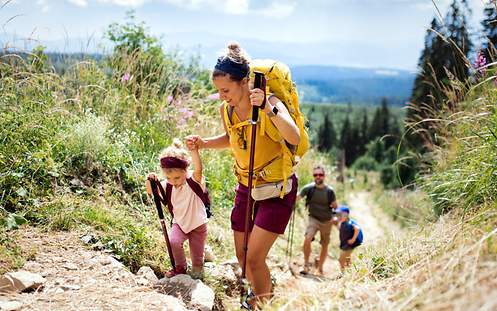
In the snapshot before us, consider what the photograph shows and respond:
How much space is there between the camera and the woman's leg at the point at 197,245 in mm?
4672

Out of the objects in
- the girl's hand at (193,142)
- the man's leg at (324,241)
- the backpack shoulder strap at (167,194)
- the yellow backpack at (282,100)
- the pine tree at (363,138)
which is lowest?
the pine tree at (363,138)

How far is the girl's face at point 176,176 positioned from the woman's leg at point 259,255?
1.01m

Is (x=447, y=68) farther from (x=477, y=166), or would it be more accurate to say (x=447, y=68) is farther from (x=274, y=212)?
(x=274, y=212)

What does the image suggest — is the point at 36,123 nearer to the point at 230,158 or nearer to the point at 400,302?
the point at 230,158

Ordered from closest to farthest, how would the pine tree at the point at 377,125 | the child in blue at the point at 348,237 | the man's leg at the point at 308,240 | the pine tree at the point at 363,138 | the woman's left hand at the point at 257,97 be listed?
the woman's left hand at the point at 257,97 < the child in blue at the point at 348,237 < the man's leg at the point at 308,240 < the pine tree at the point at 377,125 < the pine tree at the point at 363,138

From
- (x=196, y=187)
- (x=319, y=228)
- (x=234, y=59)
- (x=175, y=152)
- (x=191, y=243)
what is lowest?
(x=319, y=228)

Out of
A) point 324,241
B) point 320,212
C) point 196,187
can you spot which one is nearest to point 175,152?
point 196,187

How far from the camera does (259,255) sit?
378cm

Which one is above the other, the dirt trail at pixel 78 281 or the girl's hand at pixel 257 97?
the girl's hand at pixel 257 97

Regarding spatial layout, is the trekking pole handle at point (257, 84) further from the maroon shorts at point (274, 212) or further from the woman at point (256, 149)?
the maroon shorts at point (274, 212)

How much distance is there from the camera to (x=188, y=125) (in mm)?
8117

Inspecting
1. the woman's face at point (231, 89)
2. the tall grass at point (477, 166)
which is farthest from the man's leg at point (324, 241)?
the woman's face at point (231, 89)

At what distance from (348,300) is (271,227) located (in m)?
1.14

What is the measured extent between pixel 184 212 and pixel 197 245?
36 centimetres
